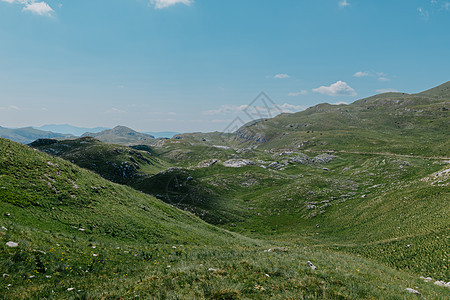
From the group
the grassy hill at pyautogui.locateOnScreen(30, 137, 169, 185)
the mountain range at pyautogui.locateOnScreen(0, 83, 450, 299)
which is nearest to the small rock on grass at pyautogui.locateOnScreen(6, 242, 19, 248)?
the mountain range at pyautogui.locateOnScreen(0, 83, 450, 299)

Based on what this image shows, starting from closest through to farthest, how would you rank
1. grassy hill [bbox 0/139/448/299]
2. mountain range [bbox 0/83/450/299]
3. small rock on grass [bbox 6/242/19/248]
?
1. grassy hill [bbox 0/139/448/299]
2. mountain range [bbox 0/83/450/299]
3. small rock on grass [bbox 6/242/19/248]

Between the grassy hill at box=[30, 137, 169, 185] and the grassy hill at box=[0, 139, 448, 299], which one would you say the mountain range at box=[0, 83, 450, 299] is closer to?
the grassy hill at box=[0, 139, 448, 299]

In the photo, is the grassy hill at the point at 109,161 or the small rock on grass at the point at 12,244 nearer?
the small rock on grass at the point at 12,244

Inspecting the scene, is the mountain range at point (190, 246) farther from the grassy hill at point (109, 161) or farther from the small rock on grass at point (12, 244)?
the grassy hill at point (109, 161)

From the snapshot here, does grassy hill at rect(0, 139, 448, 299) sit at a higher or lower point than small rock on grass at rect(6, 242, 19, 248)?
lower

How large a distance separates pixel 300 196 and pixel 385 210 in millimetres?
38149

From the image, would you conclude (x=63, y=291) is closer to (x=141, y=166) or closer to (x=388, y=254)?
(x=388, y=254)

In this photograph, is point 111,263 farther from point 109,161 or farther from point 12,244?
point 109,161

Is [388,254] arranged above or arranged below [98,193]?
below

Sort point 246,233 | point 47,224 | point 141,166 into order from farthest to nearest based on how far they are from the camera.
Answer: point 141,166 → point 246,233 → point 47,224

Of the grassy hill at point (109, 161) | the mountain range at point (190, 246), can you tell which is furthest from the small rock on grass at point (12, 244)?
the grassy hill at point (109, 161)

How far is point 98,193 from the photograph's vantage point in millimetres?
31922

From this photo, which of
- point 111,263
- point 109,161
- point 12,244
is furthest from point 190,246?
point 109,161

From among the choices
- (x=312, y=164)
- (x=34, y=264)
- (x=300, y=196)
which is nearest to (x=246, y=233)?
(x=300, y=196)
